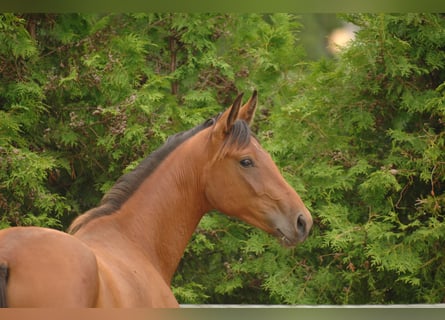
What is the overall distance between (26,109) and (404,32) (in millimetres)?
2341

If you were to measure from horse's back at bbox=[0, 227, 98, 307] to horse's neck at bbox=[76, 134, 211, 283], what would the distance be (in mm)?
797

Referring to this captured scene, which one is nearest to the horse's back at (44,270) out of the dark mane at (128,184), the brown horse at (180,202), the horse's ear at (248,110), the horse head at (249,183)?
the brown horse at (180,202)

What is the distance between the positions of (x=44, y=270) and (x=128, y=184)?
3.19ft

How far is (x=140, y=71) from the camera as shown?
15.2ft

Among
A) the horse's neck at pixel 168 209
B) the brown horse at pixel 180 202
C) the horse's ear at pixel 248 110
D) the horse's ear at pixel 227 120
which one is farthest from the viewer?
the horse's ear at pixel 248 110

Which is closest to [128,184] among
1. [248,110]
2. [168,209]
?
[168,209]

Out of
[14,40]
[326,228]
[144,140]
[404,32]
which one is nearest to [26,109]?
[14,40]

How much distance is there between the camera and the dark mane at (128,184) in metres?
2.33

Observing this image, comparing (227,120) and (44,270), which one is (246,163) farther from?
(44,270)

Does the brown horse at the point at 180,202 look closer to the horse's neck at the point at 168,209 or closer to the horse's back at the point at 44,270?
the horse's neck at the point at 168,209

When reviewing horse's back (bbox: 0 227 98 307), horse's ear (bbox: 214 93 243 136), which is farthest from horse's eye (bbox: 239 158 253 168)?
horse's back (bbox: 0 227 98 307)

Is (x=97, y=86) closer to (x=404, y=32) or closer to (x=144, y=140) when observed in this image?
(x=144, y=140)

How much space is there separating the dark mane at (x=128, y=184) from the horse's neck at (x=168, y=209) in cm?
2

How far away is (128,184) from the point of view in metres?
2.49
